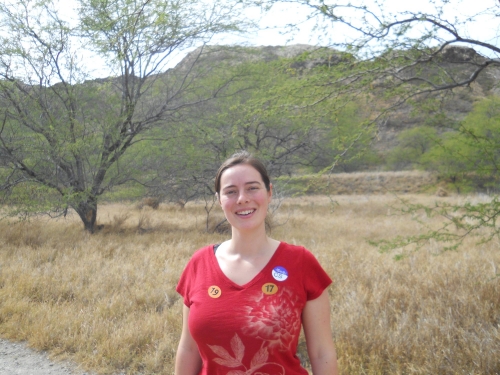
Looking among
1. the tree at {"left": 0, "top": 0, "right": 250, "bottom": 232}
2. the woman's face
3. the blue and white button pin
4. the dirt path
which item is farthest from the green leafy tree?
the blue and white button pin

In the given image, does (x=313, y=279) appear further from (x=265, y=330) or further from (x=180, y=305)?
(x=180, y=305)

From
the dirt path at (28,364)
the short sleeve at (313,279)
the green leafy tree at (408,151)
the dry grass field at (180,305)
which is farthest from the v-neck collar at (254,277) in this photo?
the green leafy tree at (408,151)

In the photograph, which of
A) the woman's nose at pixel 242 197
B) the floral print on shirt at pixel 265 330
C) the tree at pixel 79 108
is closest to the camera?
the floral print on shirt at pixel 265 330

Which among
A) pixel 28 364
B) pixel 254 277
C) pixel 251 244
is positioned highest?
pixel 251 244

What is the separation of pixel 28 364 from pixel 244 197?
3284 mm

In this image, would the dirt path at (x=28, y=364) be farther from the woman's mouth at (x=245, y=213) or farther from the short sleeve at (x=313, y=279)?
the short sleeve at (x=313, y=279)

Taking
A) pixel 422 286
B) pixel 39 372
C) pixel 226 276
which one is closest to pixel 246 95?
pixel 422 286

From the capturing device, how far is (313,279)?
6.31 feet

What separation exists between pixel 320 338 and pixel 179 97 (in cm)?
1132

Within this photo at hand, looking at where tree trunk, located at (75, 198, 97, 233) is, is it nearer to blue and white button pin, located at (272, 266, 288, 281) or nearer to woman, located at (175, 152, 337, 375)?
woman, located at (175, 152, 337, 375)

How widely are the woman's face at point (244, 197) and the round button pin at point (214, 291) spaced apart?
28 centimetres

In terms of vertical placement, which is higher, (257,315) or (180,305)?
(257,315)

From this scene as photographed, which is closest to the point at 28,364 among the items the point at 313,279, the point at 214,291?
the point at 214,291

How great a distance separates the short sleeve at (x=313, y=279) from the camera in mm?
1906
